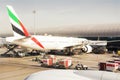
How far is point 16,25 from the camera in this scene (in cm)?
5303

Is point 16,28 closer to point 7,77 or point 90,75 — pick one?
point 7,77

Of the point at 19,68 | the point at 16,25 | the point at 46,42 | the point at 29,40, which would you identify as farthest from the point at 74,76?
the point at 46,42

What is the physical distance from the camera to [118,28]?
3477 inches

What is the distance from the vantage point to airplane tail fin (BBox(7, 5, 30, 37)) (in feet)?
173

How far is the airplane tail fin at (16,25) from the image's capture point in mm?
52625

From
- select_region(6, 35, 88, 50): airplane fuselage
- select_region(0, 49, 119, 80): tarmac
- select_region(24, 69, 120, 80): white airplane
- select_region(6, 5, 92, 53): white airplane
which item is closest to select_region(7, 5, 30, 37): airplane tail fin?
select_region(6, 5, 92, 53): white airplane

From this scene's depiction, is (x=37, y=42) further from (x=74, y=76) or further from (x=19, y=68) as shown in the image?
(x=74, y=76)

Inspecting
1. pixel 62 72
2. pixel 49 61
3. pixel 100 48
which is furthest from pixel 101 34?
pixel 62 72

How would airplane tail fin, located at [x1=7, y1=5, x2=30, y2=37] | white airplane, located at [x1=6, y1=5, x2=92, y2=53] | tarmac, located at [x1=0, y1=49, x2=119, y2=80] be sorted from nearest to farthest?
tarmac, located at [x1=0, y1=49, x2=119, y2=80] < white airplane, located at [x1=6, y1=5, x2=92, y2=53] < airplane tail fin, located at [x1=7, y1=5, x2=30, y2=37]

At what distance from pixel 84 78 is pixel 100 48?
6690cm

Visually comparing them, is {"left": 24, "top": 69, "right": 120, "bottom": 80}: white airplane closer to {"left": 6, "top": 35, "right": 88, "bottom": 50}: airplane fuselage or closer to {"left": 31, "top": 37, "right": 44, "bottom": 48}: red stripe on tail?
{"left": 6, "top": 35, "right": 88, "bottom": 50}: airplane fuselage

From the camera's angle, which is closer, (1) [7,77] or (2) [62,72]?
(2) [62,72]

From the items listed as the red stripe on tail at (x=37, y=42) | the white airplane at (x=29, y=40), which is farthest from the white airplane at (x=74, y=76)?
the red stripe on tail at (x=37, y=42)

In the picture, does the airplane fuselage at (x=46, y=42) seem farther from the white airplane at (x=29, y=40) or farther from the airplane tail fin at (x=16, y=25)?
the airplane tail fin at (x=16, y=25)
